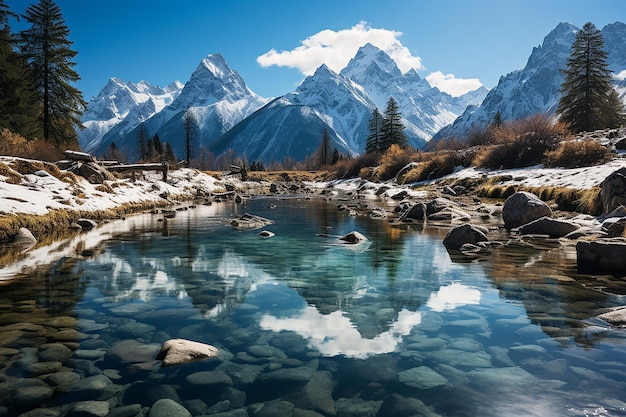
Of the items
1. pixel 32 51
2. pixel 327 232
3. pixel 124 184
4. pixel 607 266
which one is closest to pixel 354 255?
pixel 327 232

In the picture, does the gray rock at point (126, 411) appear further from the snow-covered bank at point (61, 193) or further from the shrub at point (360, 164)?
the shrub at point (360, 164)

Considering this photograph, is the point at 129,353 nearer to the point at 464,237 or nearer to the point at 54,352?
the point at 54,352

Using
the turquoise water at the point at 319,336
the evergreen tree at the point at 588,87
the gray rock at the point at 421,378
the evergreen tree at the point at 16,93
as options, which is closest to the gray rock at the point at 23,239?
the turquoise water at the point at 319,336

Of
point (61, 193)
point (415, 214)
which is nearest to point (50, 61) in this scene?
point (61, 193)

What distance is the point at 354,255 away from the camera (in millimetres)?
10766

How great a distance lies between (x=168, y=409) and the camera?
11.3 feet

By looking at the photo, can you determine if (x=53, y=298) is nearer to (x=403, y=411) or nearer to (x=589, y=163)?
(x=403, y=411)

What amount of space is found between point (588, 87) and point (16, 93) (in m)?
54.1

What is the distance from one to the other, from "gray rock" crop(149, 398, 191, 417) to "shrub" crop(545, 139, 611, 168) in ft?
87.6

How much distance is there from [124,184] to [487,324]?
964 inches

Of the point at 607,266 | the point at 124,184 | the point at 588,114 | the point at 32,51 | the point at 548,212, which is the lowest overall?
the point at 607,266

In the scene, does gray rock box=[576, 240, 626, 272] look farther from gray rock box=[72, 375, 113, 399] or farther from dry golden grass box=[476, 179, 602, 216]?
gray rock box=[72, 375, 113, 399]

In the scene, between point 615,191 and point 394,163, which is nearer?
point 615,191

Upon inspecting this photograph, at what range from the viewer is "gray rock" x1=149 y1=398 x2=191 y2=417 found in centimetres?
Result: 338
